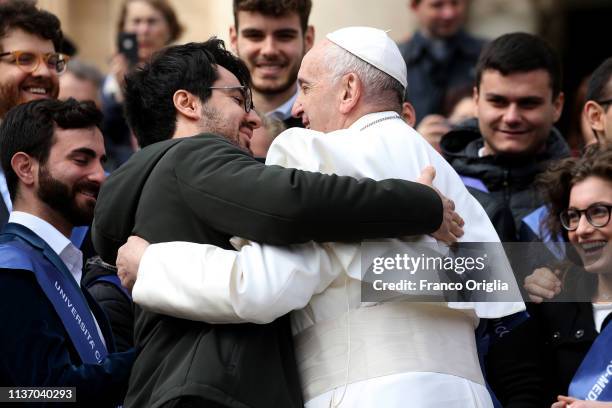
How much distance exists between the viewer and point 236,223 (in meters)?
4.52

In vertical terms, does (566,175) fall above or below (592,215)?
above

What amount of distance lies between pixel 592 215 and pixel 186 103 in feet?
5.98

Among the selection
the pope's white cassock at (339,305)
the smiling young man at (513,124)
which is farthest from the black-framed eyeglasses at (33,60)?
the pope's white cassock at (339,305)

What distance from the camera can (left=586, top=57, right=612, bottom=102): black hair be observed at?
669cm

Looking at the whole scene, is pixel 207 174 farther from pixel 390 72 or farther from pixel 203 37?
pixel 203 37

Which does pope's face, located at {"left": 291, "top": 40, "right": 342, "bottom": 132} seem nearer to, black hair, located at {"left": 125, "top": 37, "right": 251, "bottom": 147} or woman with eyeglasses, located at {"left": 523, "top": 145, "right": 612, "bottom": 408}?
black hair, located at {"left": 125, "top": 37, "right": 251, "bottom": 147}

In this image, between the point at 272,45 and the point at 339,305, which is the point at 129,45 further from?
the point at 339,305

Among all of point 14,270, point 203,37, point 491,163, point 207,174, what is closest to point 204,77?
point 207,174

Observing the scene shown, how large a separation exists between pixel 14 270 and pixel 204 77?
1005 millimetres

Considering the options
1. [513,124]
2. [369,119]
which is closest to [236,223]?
[369,119]

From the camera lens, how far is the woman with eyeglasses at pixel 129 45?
8891 millimetres

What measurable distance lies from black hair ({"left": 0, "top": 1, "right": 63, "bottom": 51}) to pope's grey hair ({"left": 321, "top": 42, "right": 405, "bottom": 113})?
255 cm

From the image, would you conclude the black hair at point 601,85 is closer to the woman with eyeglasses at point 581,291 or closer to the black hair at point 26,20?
the woman with eyeglasses at point 581,291

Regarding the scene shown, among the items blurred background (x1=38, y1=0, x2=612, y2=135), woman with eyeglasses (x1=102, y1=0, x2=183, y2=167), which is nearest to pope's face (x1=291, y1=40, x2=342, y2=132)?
woman with eyeglasses (x1=102, y1=0, x2=183, y2=167)
